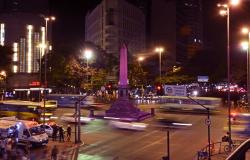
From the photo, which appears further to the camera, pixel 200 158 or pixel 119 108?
pixel 119 108

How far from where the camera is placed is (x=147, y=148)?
3475cm

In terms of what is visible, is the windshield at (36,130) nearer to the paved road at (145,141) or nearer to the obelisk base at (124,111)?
the paved road at (145,141)

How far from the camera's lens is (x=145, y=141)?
3794 cm

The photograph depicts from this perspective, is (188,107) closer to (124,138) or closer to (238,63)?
(124,138)

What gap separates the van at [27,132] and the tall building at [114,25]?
303 feet

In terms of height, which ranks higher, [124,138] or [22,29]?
[22,29]

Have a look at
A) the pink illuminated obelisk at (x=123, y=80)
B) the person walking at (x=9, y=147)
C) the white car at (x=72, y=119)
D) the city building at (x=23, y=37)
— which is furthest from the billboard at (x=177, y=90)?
the city building at (x=23, y=37)

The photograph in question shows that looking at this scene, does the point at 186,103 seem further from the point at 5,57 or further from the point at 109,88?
the point at 109,88

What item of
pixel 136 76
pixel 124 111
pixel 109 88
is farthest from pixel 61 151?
pixel 136 76

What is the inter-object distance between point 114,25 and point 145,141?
99.0m

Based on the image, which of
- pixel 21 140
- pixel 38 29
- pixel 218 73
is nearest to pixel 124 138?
pixel 21 140

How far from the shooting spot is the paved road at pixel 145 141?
106ft

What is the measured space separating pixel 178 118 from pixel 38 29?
198 ft

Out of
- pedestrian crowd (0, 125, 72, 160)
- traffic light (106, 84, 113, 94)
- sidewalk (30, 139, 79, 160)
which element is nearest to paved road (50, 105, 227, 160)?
sidewalk (30, 139, 79, 160)
